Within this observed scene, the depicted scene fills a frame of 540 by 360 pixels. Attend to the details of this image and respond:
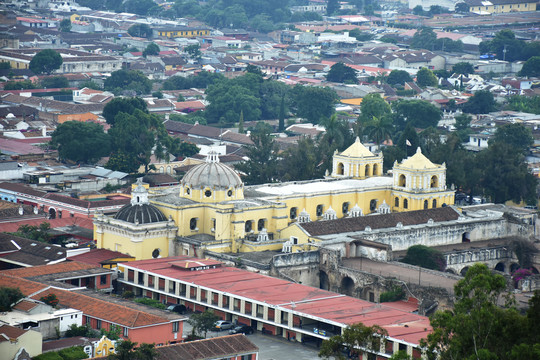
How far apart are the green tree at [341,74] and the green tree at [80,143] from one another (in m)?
53.0

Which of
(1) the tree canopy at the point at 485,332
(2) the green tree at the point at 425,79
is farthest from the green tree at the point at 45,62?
(1) the tree canopy at the point at 485,332

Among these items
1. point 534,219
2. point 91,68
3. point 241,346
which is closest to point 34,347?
point 241,346

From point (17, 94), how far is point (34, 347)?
→ 70.5m

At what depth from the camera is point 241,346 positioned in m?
51.4

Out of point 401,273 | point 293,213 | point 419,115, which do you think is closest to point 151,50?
point 419,115

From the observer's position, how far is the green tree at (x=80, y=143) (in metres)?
88.5

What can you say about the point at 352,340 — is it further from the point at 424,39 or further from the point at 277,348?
the point at 424,39

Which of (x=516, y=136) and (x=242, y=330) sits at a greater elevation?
(x=516, y=136)

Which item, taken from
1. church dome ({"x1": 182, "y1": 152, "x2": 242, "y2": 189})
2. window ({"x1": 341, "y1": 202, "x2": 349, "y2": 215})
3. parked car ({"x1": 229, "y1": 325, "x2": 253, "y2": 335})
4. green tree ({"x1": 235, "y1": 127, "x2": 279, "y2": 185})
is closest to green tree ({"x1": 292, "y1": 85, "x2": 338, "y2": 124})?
green tree ({"x1": 235, "y1": 127, "x2": 279, "y2": 185})

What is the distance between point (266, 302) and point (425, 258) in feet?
41.3

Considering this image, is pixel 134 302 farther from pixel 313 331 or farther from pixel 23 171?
pixel 23 171

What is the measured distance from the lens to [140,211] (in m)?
65.8

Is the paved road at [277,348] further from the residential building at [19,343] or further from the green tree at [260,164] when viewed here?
the green tree at [260,164]

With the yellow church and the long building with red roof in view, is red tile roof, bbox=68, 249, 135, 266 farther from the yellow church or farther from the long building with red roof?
the long building with red roof
